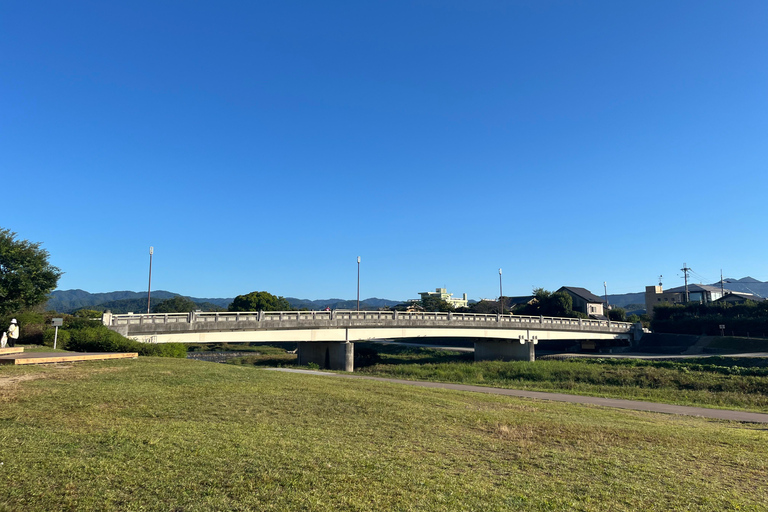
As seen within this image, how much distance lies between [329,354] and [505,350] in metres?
23.9

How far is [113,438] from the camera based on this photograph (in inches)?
364

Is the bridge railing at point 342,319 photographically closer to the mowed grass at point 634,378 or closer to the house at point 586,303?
the mowed grass at point 634,378

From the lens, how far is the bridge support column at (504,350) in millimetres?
56750

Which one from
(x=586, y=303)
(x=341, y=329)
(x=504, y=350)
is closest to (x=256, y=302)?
(x=504, y=350)

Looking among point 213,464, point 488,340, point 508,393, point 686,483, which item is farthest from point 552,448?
point 488,340

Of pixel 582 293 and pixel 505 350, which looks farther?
pixel 582 293

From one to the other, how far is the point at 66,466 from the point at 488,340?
54.7m

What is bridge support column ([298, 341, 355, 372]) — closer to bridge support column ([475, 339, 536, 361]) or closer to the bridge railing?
the bridge railing

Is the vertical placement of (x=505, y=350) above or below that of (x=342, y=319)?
below

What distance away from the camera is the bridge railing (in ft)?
113

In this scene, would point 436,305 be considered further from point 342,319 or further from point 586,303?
point 342,319

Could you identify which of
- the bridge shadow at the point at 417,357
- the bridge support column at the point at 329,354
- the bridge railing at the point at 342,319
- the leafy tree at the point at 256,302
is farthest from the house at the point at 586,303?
the bridge support column at the point at 329,354

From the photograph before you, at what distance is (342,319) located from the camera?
43.7 meters

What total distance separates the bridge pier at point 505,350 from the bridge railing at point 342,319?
239 cm
